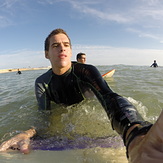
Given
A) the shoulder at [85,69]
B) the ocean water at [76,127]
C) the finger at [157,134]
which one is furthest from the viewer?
the shoulder at [85,69]

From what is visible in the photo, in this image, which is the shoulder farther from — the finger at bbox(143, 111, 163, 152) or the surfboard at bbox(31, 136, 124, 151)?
the finger at bbox(143, 111, 163, 152)

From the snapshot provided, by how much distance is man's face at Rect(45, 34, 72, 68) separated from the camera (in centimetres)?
243

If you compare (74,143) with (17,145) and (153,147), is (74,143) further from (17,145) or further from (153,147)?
(153,147)

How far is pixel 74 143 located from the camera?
190 cm

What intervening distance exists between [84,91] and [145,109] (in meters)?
1.56

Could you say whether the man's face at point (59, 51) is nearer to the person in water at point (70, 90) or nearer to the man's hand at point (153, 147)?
the person in water at point (70, 90)

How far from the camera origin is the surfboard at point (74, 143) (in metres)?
1.76

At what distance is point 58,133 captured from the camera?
235cm

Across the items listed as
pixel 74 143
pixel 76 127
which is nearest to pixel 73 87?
pixel 76 127

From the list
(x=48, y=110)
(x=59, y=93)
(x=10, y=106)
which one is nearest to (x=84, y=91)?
(x=59, y=93)

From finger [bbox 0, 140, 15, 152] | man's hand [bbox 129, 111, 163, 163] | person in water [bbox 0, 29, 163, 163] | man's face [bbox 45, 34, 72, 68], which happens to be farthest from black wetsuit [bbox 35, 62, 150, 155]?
finger [bbox 0, 140, 15, 152]

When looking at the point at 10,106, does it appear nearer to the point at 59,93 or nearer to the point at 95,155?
the point at 59,93

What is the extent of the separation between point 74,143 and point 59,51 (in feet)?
4.49

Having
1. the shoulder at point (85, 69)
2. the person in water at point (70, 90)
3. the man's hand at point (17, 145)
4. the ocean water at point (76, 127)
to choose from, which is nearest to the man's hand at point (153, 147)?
the person in water at point (70, 90)
